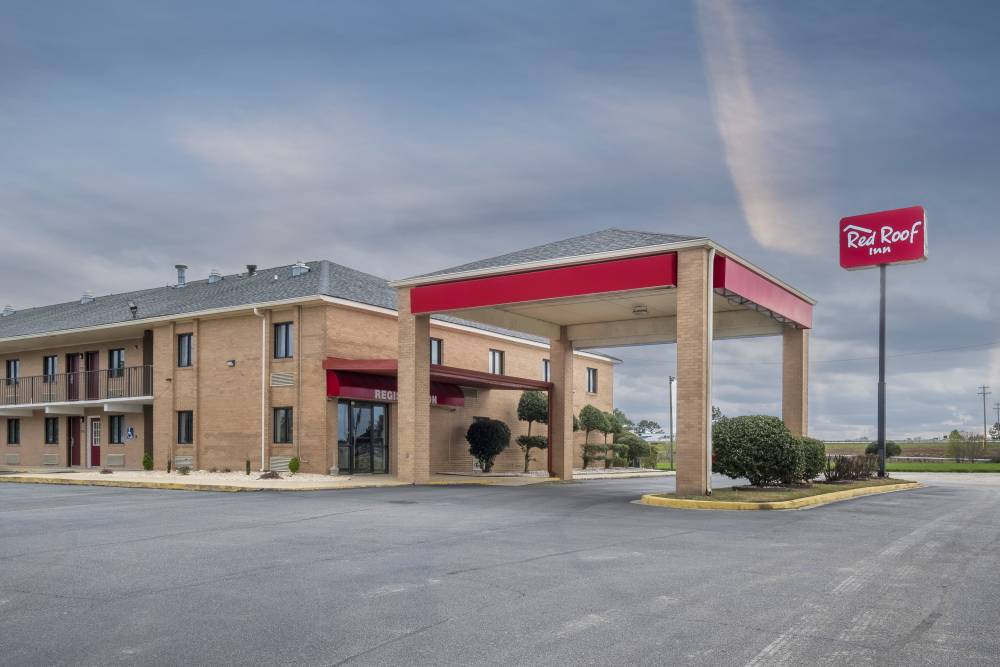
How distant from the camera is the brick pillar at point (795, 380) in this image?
26984 mm

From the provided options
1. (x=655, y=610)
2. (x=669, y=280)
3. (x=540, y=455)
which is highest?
(x=669, y=280)

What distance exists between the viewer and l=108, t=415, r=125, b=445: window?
119 ft

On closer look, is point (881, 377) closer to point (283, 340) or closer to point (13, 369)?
point (283, 340)

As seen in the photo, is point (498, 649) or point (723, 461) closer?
point (498, 649)

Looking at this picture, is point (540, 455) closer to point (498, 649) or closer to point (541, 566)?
point (541, 566)

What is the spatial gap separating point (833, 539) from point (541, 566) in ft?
16.4

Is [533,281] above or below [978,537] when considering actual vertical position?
above

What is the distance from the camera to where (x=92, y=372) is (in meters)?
37.7

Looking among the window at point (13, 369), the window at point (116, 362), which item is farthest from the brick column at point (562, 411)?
the window at point (13, 369)

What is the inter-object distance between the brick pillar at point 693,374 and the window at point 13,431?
36524 millimetres

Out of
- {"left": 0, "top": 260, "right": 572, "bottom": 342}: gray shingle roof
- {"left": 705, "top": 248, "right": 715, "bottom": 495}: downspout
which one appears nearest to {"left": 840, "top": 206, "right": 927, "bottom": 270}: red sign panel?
{"left": 705, "top": 248, "right": 715, "bottom": 495}: downspout

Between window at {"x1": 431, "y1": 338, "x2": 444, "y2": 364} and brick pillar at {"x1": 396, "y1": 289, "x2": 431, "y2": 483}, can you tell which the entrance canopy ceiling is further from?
window at {"x1": 431, "y1": 338, "x2": 444, "y2": 364}

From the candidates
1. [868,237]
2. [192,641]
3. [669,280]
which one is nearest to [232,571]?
[192,641]

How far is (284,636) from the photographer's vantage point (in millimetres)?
6145
